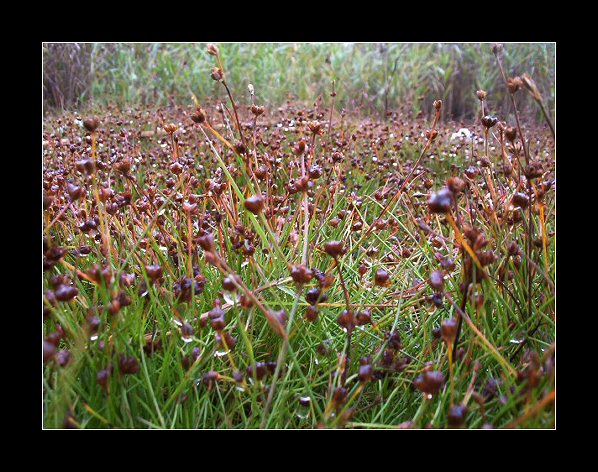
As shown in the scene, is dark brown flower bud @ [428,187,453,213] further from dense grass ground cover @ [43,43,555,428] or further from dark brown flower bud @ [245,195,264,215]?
dark brown flower bud @ [245,195,264,215]

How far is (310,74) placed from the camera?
4910mm

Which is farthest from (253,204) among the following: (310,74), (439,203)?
(310,74)

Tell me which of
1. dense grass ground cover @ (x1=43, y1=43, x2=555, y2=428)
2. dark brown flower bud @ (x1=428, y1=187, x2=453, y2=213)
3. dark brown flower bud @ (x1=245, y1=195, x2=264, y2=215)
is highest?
dark brown flower bud @ (x1=428, y1=187, x2=453, y2=213)

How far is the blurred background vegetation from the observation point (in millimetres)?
4328

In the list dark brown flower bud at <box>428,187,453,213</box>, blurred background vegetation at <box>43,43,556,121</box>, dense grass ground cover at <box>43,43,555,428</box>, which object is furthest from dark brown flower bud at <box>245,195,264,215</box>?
blurred background vegetation at <box>43,43,556,121</box>

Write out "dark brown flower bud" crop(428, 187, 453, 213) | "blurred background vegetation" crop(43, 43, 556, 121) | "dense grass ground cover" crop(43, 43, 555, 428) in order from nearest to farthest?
1. "dark brown flower bud" crop(428, 187, 453, 213)
2. "dense grass ground cover" crop(43, 43, 555, 428)
3. "blurred background vegetation" crop(43, 43, 556, 121)

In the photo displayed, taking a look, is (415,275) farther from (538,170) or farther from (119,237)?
(119,237)

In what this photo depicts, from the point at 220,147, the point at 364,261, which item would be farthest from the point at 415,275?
the point at 220,147

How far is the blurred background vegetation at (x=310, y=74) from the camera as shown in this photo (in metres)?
4.33

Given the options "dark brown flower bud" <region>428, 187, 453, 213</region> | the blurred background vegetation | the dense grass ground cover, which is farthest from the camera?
the blurred background vegetation

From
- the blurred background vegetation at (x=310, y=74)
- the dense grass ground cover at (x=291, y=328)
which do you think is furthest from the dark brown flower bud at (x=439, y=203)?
the blurred background vegetation at (x=310, y=74)

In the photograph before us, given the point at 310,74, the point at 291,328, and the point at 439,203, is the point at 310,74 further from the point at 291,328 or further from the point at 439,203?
the point at 439,203

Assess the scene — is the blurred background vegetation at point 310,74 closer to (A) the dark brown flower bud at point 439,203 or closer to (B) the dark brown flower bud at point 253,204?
(B) the dark brown flower bud at point 253,204

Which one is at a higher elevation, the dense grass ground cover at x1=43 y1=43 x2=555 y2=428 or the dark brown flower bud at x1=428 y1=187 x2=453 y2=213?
the dark brown flower bud at x1=428 y1=187 x2=453 y2=213
